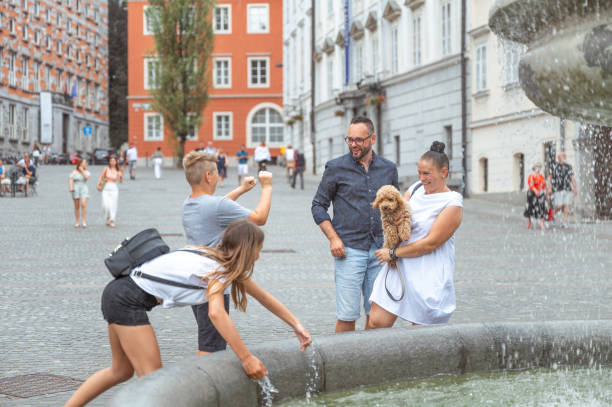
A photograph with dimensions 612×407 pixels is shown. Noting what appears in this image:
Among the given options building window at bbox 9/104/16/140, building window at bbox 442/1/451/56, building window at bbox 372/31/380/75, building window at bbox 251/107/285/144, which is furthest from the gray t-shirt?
building window at bbox 9/104/16/140

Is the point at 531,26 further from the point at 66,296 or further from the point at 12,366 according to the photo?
the point at 66,296

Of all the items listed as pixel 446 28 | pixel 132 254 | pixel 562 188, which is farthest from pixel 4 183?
pixel 132 254

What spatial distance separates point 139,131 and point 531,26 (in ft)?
219

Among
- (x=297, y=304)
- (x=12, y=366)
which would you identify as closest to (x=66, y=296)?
(x=297, y=304)

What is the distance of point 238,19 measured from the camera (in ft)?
226

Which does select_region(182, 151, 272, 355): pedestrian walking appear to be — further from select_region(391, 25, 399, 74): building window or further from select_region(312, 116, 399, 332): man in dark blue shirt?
select_region(391, 25, 399, 74): building window

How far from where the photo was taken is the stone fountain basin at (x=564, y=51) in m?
3.82

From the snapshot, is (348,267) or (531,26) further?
(348,267)

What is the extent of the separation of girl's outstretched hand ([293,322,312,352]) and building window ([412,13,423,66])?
30.0m

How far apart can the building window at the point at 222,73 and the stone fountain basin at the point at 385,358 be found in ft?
211

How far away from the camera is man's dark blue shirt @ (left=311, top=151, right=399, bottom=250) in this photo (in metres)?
5.99

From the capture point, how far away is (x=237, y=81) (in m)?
68.8

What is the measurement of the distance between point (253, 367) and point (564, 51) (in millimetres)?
2037

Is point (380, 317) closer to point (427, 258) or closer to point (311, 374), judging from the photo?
point (427, 258)
